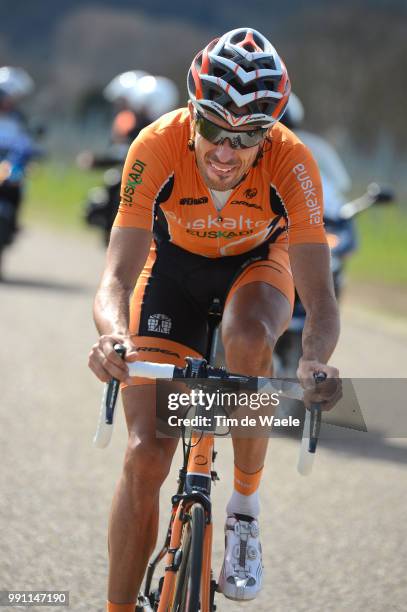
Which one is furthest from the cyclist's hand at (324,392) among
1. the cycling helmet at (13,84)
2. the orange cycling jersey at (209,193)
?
the cycling helmet at (13,84)

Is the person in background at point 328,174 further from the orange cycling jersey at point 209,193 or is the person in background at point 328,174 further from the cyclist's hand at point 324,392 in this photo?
the cyclist's hand at point 324,392

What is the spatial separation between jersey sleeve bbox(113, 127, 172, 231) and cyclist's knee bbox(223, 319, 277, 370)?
1.50 feet

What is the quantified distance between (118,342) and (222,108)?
1.00 metres

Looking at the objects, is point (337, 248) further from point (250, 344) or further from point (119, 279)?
point (119, 279)

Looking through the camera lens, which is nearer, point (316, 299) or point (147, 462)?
point (147, 462)

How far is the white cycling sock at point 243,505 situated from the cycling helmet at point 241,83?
1276 mm

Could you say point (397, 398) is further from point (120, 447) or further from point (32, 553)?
point (32, 553)

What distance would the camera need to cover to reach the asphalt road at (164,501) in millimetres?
5402

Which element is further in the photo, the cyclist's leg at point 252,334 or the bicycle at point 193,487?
the cyclist's leg at point 252,334

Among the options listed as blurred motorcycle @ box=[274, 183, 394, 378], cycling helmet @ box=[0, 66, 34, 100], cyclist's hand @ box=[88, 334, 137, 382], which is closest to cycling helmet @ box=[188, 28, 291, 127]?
cyclist's hand @ box=[88, 334, 137, 382]

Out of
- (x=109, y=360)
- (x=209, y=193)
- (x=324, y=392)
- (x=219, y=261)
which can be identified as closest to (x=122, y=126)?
Answer: (x=219, y=261)

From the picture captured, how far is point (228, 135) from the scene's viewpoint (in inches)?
175

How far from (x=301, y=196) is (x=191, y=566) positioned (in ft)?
4.57

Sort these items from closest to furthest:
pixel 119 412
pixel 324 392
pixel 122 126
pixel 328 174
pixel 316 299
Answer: pixel 324 392 < pixel 316 299 < pixel 119 412 < pixel 328 174 < pixel 122 126
